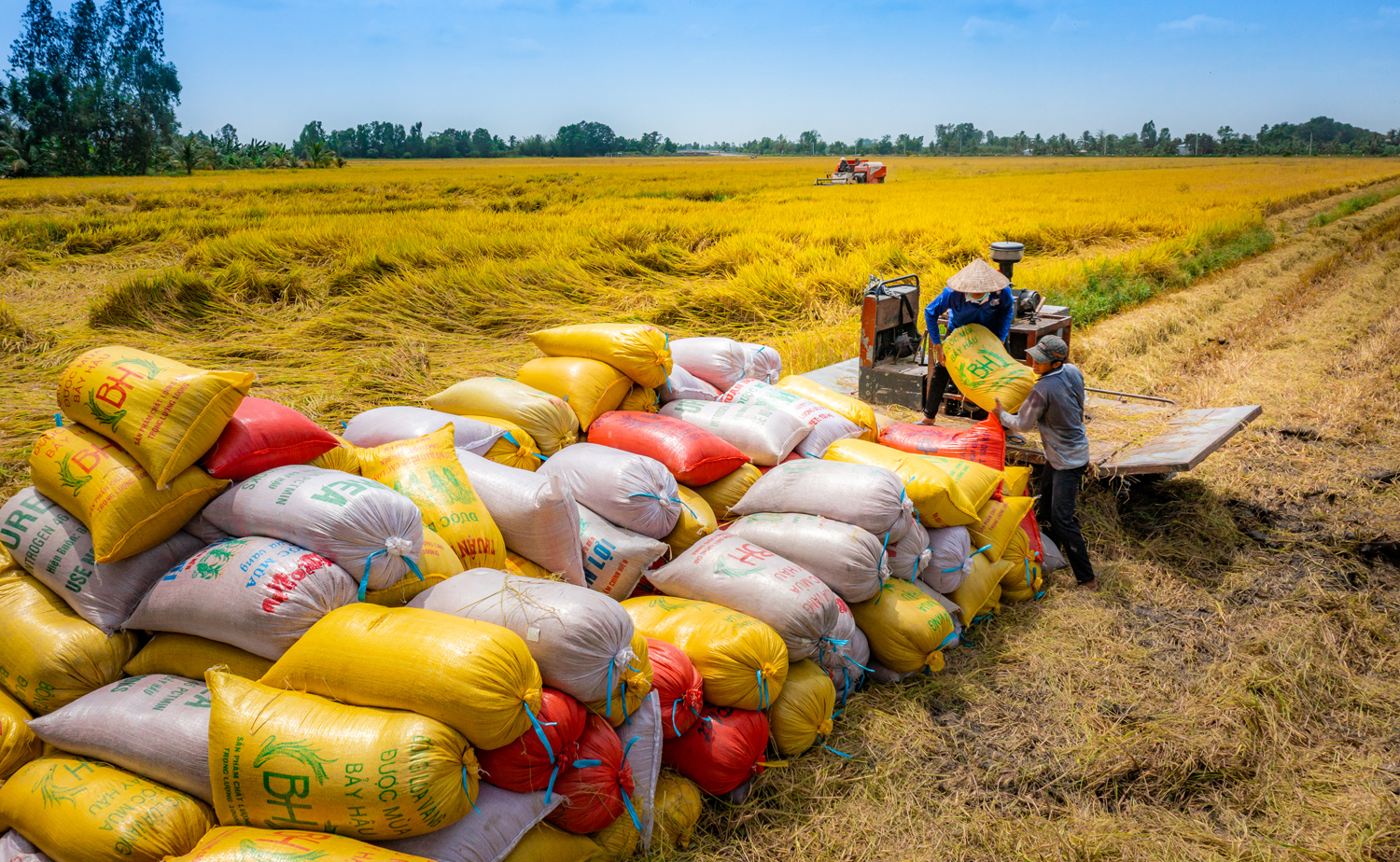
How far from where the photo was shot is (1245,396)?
6434 millimetres

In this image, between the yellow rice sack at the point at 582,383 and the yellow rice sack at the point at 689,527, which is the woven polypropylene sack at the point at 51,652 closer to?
the yellow rice sack at the point at 689,527

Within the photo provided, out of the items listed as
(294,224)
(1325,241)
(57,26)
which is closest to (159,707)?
(294,224)

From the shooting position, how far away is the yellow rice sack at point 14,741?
2.14 m

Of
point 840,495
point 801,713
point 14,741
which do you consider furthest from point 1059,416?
point 14,741

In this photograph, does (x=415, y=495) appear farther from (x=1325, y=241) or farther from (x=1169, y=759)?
(x=1325, y=241)

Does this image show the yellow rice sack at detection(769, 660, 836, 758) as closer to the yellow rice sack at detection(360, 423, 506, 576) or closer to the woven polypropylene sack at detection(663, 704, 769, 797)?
the woven polypropylene sack at detection(663, 704, 769, 797)

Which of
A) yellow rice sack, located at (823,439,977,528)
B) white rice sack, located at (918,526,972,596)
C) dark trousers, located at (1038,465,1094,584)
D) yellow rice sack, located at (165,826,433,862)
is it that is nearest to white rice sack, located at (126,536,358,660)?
yellow rice sack, located at (165,826,433,862)

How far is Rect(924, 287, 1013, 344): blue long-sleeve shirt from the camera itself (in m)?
4.66

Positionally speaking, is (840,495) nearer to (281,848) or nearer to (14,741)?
(281,848)

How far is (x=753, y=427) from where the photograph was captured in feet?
12.2

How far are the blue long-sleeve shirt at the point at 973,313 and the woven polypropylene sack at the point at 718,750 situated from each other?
2929 millimetres

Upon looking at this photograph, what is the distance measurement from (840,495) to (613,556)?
3.03 ft

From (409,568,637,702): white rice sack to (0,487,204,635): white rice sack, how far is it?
883mm

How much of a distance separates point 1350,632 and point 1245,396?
3.59 meters
